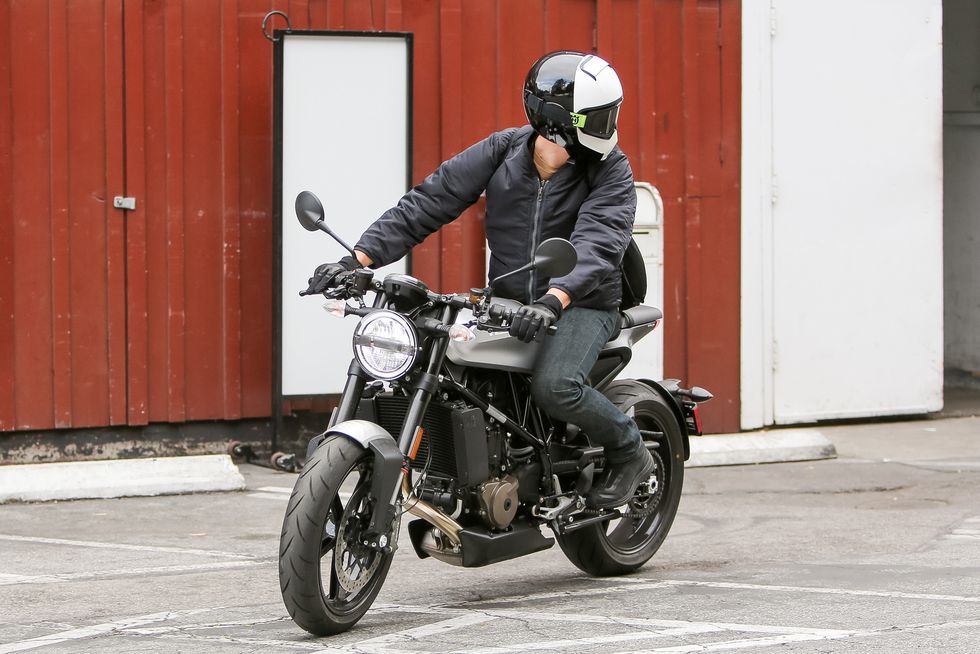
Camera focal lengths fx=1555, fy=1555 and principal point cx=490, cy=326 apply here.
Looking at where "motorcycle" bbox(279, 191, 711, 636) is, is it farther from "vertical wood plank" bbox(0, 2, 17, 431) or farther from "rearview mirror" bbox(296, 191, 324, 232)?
"vertical wood plank" bbox(0, 2, 17, 431)

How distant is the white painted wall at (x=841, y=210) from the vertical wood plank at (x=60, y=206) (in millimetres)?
4558

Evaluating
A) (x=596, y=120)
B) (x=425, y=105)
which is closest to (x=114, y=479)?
(x=425, y=105)

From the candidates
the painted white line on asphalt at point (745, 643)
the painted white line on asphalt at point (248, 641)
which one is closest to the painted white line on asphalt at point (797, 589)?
the painted white line on asphalt at point (745, 643)

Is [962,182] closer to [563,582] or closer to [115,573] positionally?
[563,582]

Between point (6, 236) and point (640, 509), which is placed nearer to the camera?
point (640, 509)

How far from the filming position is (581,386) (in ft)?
19.4

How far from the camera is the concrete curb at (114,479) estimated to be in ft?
28.4

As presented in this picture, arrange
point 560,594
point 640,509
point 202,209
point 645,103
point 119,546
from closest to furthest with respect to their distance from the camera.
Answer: point 560,594, point 640,509, point 119,546, point 202,209, point 645,103

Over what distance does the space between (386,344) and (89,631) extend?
1.48m

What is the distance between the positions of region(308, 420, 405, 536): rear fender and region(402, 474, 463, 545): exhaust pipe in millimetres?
180

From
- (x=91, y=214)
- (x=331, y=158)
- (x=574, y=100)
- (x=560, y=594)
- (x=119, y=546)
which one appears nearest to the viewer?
(x=574, y=100)

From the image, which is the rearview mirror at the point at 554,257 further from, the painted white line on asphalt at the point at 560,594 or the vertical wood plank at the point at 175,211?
the vertical wood plank at the point at 175,211

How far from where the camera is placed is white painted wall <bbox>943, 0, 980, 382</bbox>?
535 inches

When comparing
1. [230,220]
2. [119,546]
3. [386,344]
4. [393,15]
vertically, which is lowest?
[119,546]
